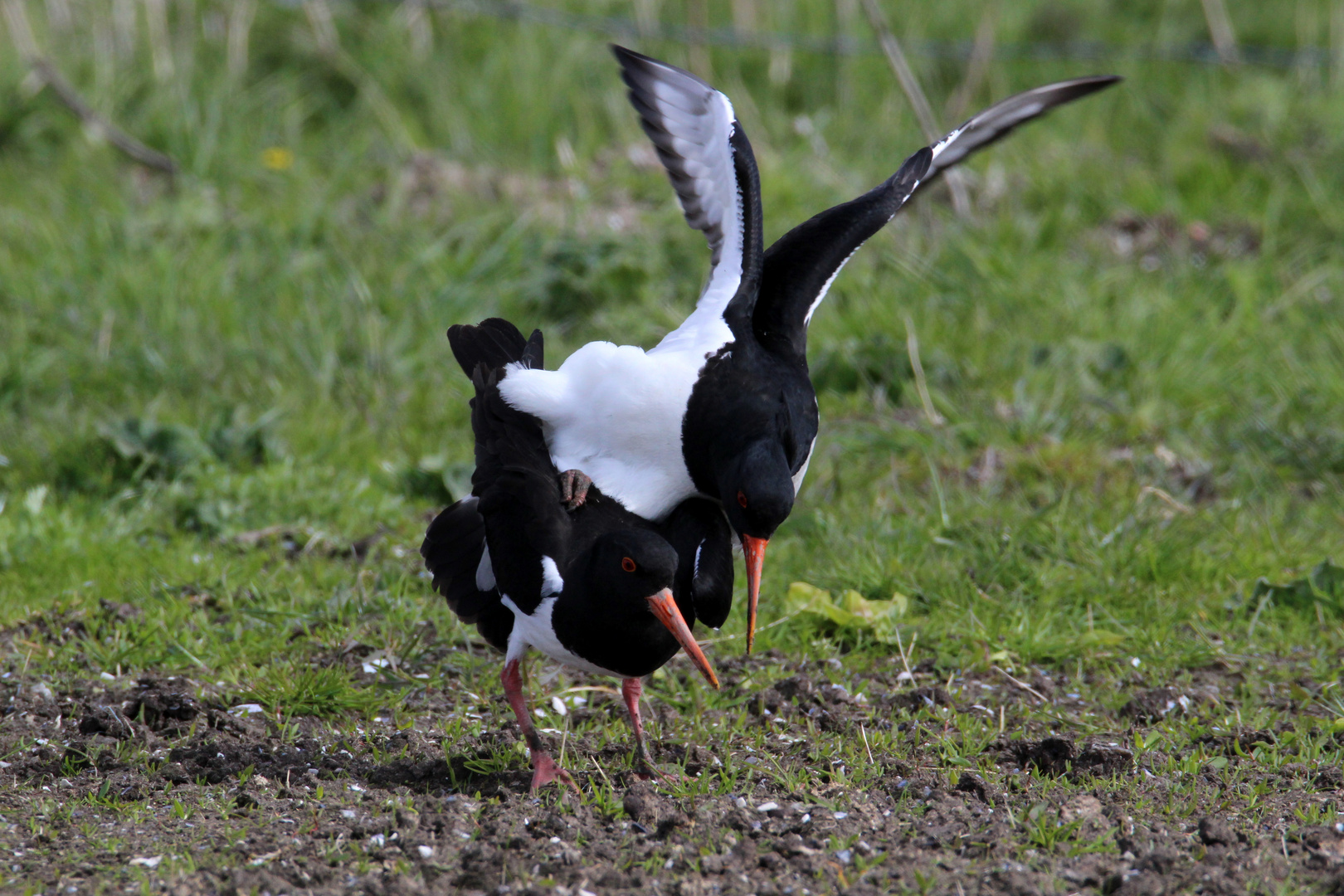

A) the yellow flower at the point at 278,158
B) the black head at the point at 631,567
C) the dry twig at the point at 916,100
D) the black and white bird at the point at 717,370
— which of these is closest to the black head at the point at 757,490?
the black and white bird at the point at 717,370

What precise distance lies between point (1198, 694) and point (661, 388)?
1.78m

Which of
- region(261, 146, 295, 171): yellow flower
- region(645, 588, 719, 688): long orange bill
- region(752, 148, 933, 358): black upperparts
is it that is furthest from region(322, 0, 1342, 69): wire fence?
region(645, 588, 719, 688): long orange bill

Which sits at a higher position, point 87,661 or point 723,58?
point 723,58

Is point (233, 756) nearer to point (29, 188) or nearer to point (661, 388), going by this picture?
point (661, 388)

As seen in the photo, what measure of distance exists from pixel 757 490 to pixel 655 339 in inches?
106

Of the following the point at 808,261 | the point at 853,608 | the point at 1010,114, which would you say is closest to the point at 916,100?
the point at 1010,114

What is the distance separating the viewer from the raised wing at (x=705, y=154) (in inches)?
165

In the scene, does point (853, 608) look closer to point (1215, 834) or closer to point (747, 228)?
point (747, 228)

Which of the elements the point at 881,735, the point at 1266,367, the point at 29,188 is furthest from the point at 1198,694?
the point at 29,188

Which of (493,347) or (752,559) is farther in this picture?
(493,347)

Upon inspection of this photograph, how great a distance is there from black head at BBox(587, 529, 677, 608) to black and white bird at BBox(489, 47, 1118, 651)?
1.13 ft

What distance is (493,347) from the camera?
402cm

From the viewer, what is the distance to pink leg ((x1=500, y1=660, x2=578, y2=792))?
3.29 metres

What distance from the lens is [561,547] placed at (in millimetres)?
3434
